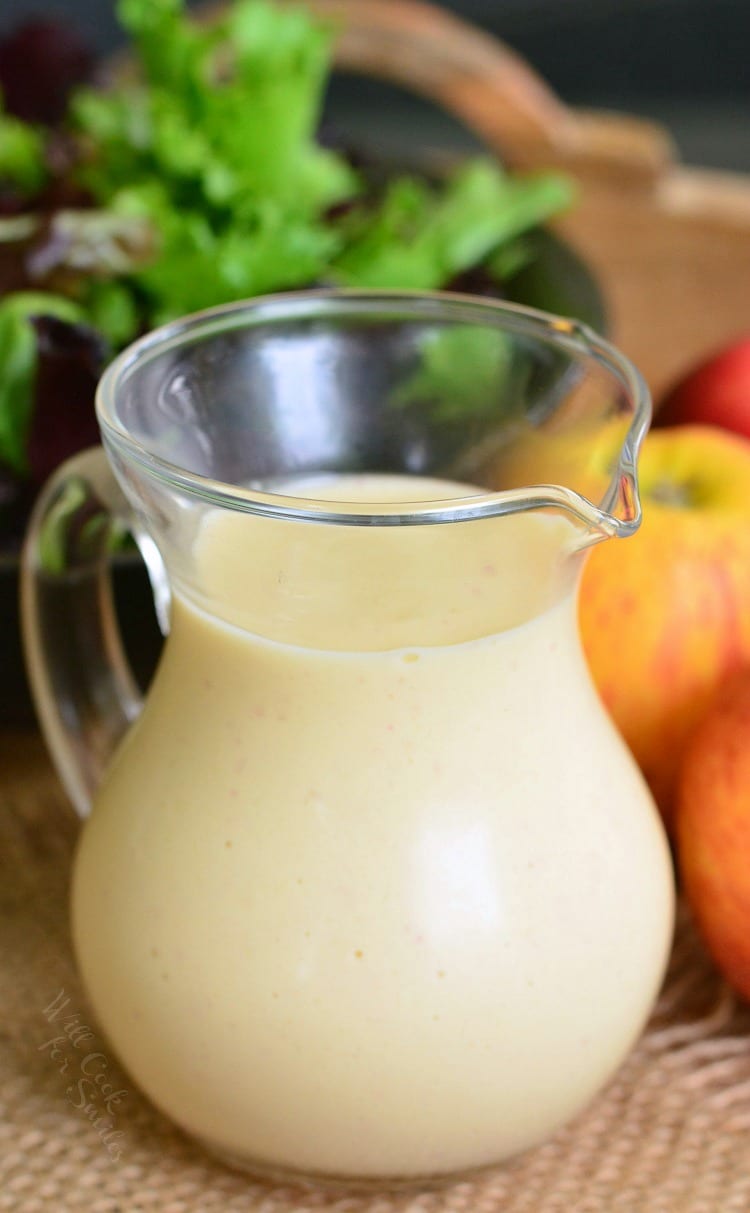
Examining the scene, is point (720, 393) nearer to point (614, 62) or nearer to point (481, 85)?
point (481, 85)

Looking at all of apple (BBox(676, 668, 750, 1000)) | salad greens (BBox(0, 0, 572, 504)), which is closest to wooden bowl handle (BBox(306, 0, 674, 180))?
salad greens (BBox(0, 0, 572, 504))

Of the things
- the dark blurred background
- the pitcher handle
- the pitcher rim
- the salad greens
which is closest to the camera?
the pitcher rim

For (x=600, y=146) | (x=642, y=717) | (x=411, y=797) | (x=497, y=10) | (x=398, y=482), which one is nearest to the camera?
(x=411, y=797)

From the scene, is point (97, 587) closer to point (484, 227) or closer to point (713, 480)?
point (713, 480)

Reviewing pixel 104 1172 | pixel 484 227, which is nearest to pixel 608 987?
pixel 104 1172

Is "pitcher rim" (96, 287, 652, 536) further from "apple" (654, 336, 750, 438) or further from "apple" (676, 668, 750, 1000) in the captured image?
"apple" (654, 336, 750, 438)

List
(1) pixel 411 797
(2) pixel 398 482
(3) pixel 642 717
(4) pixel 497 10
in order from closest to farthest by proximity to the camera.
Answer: (1) pixel 411 797 → (2) pixel 398 482 → (3) pixel 642 717 → (4) pixel 497 10
